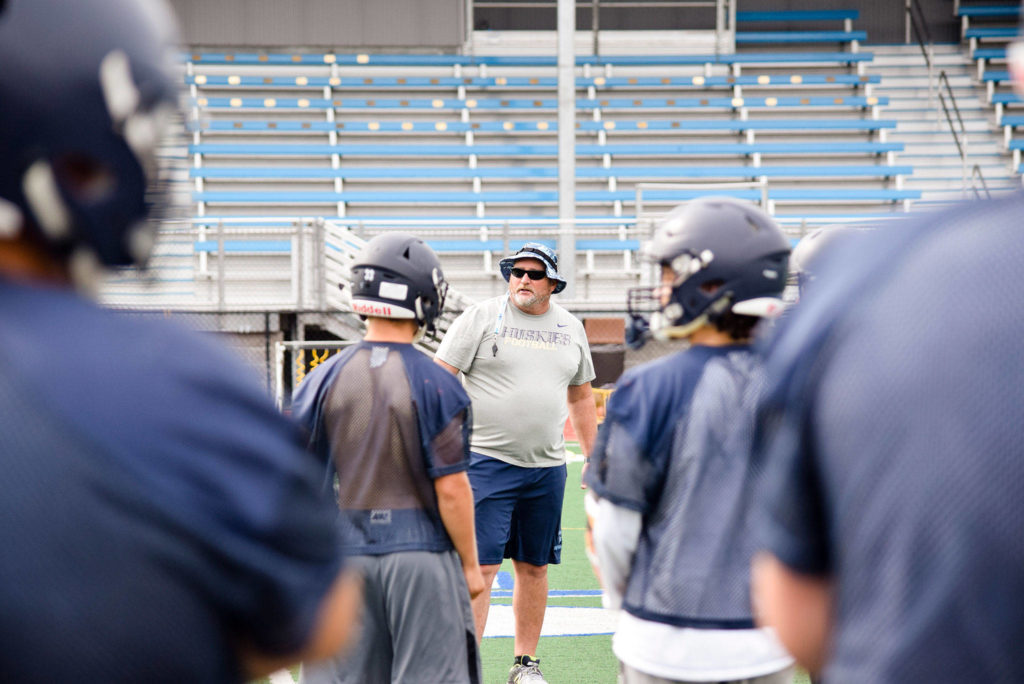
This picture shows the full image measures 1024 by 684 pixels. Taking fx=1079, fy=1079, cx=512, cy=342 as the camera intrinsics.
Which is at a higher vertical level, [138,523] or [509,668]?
[138,523]

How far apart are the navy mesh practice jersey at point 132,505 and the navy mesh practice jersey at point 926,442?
22.3 inches

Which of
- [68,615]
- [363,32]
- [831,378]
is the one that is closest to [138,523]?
[68,615]

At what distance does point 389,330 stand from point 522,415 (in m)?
2.03

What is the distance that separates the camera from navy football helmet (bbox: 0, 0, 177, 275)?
1.07 meters

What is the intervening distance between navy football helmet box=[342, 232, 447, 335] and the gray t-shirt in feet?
6.41

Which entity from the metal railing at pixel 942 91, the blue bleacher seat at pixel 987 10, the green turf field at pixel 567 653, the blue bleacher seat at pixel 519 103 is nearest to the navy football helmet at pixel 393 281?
the green turf field at pixel 567 653

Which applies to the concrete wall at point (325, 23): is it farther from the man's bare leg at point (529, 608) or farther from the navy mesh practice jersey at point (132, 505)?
the navy mesh practice jersey at point (132, 505)

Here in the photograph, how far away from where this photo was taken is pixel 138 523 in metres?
1.04

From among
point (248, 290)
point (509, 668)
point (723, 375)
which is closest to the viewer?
point (723, 375)

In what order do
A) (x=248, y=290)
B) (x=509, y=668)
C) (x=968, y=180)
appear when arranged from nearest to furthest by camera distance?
(x=509, y=668) < (x=248, y=290) < (x=968, y=180)

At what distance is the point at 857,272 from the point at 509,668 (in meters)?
4.54

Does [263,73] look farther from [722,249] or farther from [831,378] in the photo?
[831,378]

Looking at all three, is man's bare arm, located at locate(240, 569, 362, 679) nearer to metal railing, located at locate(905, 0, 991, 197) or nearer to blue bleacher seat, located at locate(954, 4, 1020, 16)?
metal railing, located at locate(905, 0, 991, 197)

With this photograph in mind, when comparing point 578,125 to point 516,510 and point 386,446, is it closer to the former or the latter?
point 516,510
